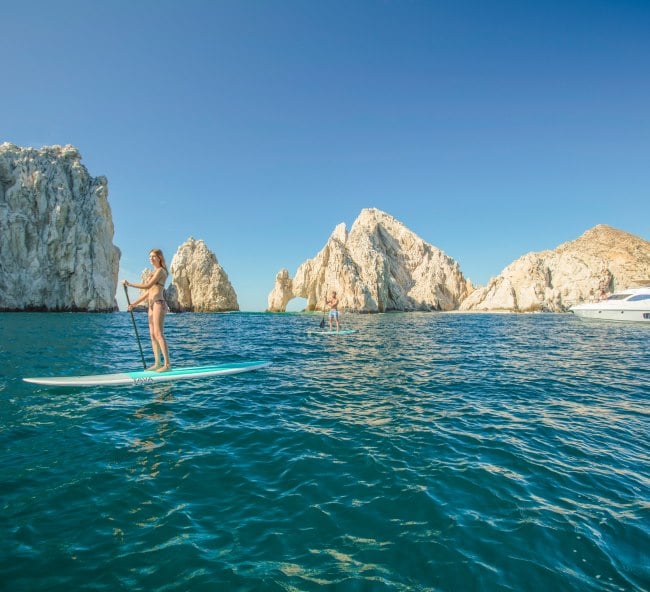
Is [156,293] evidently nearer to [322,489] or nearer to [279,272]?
[322,489]

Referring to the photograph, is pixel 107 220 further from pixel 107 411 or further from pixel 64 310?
pixel 107 411

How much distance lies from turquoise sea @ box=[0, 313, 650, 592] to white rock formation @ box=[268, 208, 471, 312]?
91.4m

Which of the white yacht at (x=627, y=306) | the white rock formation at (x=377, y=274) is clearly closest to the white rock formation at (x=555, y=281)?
the white rock formation at (x=377, y=274)

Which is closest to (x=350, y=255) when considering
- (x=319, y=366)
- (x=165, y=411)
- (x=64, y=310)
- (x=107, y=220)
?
(x=107, y=220)

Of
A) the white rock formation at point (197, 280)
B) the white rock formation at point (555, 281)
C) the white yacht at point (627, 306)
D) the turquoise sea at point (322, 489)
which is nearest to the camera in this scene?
the turquoise sea at point (322, 489)

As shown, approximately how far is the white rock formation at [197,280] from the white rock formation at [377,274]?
2310 cm

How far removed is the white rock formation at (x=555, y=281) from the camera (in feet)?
357

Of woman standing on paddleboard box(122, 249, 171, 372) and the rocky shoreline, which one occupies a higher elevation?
the rocky shoreline

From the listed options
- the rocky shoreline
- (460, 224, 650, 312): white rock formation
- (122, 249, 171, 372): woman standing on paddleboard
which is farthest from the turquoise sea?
(460, 224, 650, 312): white rock formation

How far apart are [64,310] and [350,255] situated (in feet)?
261

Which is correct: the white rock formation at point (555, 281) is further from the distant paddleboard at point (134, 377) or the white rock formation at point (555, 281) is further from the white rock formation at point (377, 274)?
the distant paddleboard at point (134, 377)

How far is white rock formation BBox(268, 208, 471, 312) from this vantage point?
4112 inches

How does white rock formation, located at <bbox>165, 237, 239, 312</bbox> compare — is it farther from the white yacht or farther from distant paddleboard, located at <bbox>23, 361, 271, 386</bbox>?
distant paddleboard, located at <bbox>23, 361, 271, 386</bbox>

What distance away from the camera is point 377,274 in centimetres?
10838
